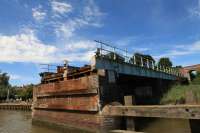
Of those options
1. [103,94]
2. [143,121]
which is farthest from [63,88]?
[143,121]

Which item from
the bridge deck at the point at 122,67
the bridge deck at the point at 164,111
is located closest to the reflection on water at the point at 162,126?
the bridge deck at the point at 122,67

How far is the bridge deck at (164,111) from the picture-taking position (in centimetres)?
939

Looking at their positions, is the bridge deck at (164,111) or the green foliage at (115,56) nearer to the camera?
the bridge deck at (164,111)

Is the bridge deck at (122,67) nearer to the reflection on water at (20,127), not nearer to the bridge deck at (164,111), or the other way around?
the bridge deck at (164,111)

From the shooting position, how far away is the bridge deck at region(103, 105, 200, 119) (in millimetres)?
9391

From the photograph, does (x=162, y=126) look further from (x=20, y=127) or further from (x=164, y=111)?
(x=20, y=127)

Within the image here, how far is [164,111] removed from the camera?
10.4 meters

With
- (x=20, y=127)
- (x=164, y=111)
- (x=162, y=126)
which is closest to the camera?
(x=164, y=111)

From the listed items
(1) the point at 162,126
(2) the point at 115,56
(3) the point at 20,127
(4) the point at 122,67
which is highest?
(2) the point at 115,56

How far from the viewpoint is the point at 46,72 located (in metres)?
25.3

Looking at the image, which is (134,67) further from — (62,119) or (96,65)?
(62,119)

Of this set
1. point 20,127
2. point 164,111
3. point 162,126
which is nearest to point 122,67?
point 162,126

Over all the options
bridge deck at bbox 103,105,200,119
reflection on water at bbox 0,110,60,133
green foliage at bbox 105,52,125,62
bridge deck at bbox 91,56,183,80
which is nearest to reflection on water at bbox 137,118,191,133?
bridge deck at bbox 91,56,183,80

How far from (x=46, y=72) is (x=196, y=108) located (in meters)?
18.6
